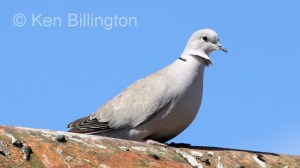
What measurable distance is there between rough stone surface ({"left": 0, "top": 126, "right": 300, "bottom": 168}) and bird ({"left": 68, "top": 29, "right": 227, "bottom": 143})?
1.07 meters

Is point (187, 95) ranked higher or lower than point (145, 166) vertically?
higher

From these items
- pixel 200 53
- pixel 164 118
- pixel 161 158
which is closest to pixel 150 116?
pixel 164 118

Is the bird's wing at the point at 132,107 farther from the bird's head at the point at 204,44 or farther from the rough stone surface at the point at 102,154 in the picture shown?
the rough stone surface at the point at 102,154

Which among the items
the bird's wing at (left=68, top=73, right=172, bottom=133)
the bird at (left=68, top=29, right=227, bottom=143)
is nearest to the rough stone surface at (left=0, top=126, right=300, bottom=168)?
the bird at (left=68, top=29, right=227, bottom=143)

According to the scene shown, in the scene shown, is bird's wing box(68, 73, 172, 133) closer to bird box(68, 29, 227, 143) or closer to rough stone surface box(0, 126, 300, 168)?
bird box(68, 29, 227, 143)

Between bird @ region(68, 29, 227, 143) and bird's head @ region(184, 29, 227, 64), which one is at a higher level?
bird's head @ region(184, 29, 227, 64)

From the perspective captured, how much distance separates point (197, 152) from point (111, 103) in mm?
2236

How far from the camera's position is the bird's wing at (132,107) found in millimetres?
11047

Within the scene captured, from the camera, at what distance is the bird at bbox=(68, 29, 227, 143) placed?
36.2ft

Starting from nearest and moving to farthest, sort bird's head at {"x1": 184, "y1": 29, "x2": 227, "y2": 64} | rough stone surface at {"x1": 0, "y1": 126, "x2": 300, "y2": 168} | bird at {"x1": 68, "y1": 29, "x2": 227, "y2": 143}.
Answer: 1. rough stone surface at {"x1": 0, "y1": 126, "x2": 300, "y2": 168}
2. bird at {"x1": 68, "y1": 29, "x2": 227, "y2": 143}
3. bird's head at {"x1": 184, "y1": 29, "x2": 227, "y2": 64}

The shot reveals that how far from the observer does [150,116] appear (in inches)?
435

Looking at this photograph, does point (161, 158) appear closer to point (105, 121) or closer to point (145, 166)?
point (145, 166)

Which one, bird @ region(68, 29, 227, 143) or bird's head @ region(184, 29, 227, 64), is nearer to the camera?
bird @ region(68, 29, 227, 143)

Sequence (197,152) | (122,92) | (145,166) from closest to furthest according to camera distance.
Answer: (145,166) < (197,152) < (122,92)
